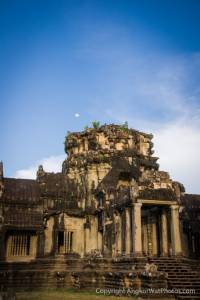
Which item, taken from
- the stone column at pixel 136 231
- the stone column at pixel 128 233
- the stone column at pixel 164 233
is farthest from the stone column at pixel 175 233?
the stone column at pixel 128 233

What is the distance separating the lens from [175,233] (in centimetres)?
2128

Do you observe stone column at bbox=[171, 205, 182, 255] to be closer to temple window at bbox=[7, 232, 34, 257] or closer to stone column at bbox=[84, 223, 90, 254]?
stone column at bbox=[84, 223, 90, 254]

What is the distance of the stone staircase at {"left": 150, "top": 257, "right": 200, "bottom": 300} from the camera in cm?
1772

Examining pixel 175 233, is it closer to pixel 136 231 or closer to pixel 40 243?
pixel 136 231

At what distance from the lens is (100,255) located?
2395 cm

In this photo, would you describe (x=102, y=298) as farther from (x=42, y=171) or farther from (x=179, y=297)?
(x=42, y=171)

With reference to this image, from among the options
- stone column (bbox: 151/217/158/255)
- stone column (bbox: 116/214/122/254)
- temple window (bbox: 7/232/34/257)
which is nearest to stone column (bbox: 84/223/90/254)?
stone column (bbox: 116/214/122/254)

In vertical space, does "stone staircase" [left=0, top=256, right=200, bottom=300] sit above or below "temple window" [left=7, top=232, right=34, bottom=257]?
below

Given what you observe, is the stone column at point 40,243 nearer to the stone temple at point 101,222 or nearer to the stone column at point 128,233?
the stone temple at point 101,222

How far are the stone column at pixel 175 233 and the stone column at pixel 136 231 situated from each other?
2.33 metres

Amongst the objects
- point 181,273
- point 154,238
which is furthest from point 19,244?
point 181,273

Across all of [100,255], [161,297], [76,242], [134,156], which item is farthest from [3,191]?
[161,297]

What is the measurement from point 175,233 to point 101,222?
5.82m

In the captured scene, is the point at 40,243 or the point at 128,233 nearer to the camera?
the point at 128,233
